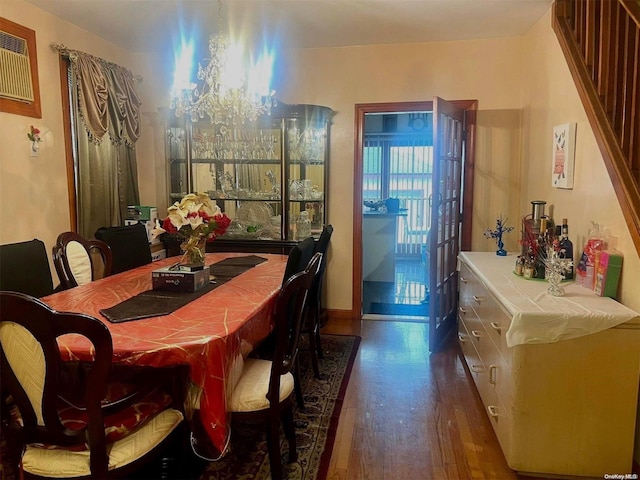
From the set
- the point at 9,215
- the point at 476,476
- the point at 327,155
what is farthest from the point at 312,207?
the point at 476,476

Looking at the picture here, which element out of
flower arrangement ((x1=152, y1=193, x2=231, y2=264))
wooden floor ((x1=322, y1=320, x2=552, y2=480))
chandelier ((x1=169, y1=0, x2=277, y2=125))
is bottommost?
wooden floor ((x1=322, y1=320, x2=552, y2=480))

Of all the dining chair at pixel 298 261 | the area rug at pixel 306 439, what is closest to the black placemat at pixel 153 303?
the dining chair at pixel 298 261

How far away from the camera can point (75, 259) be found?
9.30 ft

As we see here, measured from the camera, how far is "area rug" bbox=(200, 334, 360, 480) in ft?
6.89

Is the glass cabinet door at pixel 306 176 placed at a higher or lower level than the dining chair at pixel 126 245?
higher

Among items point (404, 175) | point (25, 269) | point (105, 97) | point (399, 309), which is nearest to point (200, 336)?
point (25, 269)

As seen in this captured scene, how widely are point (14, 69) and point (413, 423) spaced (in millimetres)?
3367

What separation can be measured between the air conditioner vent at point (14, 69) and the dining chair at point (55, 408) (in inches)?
91.0

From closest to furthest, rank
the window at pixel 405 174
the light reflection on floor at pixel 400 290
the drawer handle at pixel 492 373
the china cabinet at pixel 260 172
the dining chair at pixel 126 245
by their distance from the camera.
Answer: the drawer handle at pixel 492 373 < the dining chair at pixel 126 245 < the china cabinet at pixel 260 172 < the light reflection on floor at pixel 400 290 < the window at pixel 405 174

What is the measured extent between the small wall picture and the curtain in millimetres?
3476

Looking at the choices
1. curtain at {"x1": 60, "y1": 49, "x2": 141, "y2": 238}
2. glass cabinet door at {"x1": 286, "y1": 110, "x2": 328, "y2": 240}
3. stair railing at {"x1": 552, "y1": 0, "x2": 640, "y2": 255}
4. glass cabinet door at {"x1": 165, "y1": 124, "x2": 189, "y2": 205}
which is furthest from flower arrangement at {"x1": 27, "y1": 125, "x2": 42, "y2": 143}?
stair railing at {"x1": 552, "y1": 0, "x2": 640, "y2": 255}

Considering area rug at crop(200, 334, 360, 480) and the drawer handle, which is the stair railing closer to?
the drawer handle

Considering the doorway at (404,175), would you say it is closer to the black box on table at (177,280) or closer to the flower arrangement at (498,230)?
the flower arrangement at (498,230)

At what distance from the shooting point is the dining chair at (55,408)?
1.36m
